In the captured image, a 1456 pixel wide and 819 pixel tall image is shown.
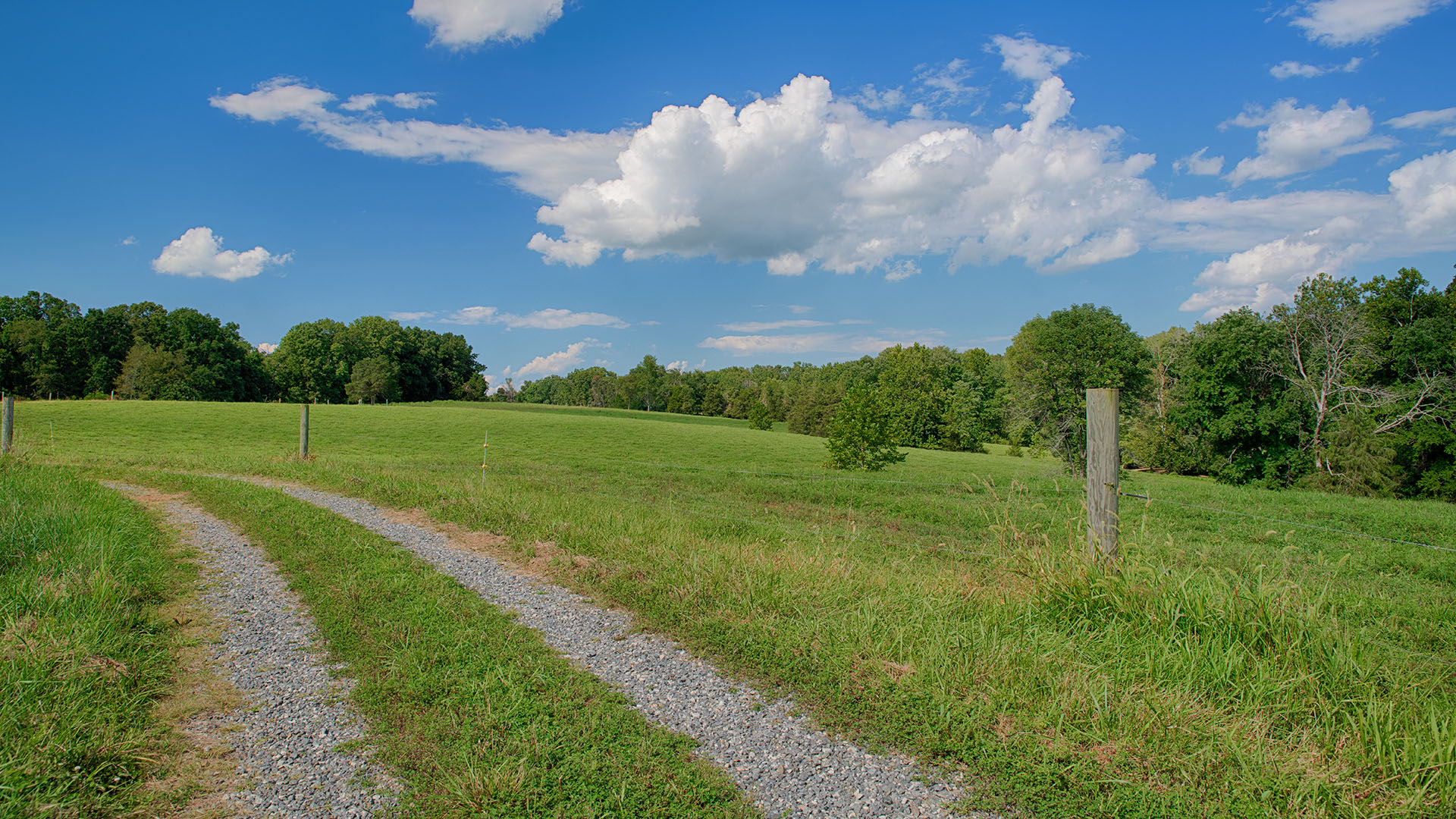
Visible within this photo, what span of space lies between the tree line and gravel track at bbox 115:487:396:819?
26165 millimetres


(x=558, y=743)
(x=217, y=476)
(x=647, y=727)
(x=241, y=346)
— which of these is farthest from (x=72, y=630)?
(x=241, y=346)

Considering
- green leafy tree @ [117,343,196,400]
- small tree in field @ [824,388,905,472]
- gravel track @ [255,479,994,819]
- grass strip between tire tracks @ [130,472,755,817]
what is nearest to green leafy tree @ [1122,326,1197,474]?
small tree in field @ [824,388,905,472]

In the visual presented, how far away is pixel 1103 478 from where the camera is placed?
5320 millimetres

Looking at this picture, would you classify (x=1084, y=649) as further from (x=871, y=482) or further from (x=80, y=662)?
(x=871, y=482)

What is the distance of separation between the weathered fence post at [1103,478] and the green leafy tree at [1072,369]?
35663 mm

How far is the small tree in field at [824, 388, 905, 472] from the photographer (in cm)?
3008

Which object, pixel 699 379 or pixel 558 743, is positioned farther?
pixel 699 379

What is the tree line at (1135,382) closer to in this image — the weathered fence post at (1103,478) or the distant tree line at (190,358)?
the distant tree line at (190,358)

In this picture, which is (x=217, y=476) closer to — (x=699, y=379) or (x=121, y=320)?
(x=121, y=320)

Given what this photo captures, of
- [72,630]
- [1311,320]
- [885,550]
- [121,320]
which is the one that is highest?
[121,320]

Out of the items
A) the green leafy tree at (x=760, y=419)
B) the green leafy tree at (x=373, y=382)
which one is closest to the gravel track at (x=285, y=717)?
the green leafy tree at (x=760, y=419)

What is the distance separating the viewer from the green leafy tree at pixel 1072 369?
127 ft

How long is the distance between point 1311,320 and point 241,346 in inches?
4014

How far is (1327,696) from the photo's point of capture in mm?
3680
